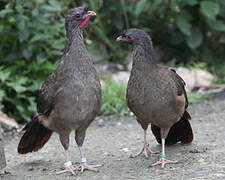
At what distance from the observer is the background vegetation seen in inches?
300

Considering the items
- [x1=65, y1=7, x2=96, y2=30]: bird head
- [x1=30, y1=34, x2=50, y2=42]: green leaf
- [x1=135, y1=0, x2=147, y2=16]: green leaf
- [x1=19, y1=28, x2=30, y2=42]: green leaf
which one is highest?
[x1=65, y1=7, x2=96, y2=30]: bird head

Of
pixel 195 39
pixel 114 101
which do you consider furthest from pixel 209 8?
pixel 114 101

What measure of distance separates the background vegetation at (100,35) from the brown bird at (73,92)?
96 centimetres

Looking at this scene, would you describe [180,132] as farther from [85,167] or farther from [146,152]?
[85,167]

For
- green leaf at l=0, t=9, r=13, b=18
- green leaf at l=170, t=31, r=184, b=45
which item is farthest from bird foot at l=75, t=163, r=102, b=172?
green leaf at l=170, t=31, r=184, b=45

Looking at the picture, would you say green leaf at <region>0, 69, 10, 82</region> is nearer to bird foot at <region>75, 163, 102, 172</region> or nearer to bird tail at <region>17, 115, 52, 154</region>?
bird tail at <region>17, 115, 52, 154</region>

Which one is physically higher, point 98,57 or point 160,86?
point 160,86

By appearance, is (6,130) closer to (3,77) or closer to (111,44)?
(3,77)

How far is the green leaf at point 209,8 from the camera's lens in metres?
9.10

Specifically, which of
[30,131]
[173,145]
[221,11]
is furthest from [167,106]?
[221,11]

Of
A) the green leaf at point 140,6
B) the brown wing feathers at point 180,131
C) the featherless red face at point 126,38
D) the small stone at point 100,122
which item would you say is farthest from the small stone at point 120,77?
the featherless red face at point 126,38

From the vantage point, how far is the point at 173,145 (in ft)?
18.5

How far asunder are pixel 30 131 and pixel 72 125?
668mm

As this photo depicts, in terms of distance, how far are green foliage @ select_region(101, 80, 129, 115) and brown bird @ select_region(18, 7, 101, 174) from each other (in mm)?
2871
